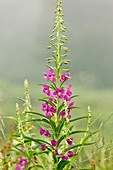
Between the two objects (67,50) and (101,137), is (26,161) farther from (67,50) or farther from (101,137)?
(67,50)

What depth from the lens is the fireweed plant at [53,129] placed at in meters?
5.41

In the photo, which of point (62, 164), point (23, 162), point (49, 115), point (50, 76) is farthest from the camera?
point (23, 162)

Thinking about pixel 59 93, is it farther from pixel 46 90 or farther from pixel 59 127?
pixel 59 127

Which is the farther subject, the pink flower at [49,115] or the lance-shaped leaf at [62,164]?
the pink flower at [49,115]

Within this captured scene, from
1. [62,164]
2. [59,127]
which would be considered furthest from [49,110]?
[62,164]

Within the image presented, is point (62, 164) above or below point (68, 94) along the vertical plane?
below

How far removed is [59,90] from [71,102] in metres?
0.23

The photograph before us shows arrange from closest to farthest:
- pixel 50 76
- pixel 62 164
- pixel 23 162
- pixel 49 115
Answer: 1. pixel 62 164
2. pixel 49 115
3. pixel 50 76
4. pixel 23 162

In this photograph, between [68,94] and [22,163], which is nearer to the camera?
[68,94]

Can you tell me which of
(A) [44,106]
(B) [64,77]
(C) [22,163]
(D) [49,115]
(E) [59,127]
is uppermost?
(B) [64,77]

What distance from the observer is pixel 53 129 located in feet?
18.1

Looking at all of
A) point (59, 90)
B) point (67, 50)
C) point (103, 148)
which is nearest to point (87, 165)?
point (103, 148)

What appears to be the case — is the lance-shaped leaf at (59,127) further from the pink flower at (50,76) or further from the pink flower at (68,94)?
the pink flower at (50,76)

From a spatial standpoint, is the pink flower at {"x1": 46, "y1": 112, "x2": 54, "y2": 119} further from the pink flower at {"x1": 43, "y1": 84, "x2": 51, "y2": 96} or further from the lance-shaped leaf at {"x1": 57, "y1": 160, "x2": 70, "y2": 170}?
the lance-shaped leaf at {"x1": 57, "y1": 160, "x2": 70, "y2": 170}
